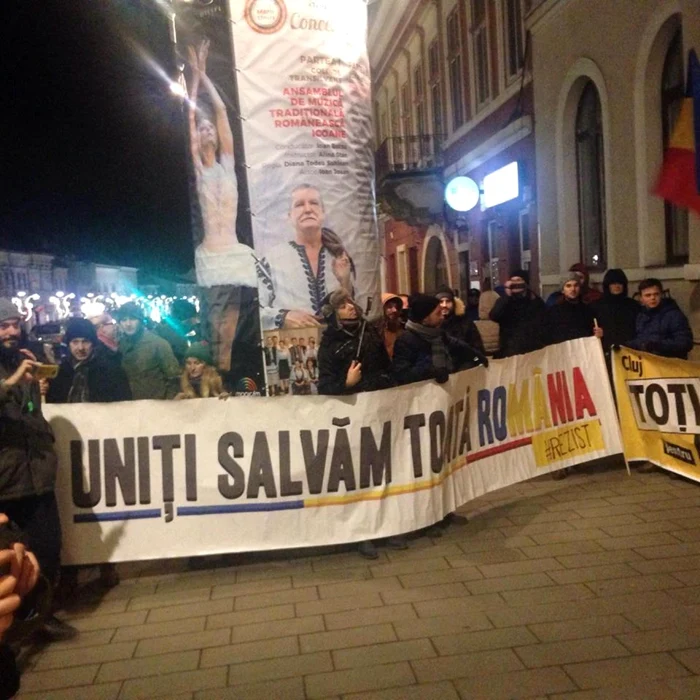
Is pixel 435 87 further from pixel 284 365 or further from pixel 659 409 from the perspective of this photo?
pixel 284 365

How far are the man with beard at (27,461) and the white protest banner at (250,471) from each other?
0.41m

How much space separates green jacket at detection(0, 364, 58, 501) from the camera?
455 cm

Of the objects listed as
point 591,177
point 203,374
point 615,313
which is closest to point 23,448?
point 203,374

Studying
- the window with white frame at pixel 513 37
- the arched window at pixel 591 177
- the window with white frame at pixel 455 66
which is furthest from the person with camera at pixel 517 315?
the window with white frame at pixel 455 66

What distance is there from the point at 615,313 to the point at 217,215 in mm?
3909

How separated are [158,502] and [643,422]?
13.5 ft

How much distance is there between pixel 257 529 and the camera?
5.39m

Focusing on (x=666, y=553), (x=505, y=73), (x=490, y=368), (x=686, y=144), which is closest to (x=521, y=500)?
(x=490, y=368)

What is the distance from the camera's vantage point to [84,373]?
580 centimetres

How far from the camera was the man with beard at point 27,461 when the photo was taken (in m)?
4.57

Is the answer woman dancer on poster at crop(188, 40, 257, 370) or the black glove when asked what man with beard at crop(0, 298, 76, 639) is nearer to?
woman dancer on poster at crop(188, 40, 257, 370)

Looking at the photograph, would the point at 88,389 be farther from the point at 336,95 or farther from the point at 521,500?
the point at 521,500

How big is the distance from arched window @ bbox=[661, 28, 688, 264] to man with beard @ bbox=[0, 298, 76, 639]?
7.66m

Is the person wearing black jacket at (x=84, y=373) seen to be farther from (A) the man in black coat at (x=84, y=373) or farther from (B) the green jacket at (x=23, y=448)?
(B) the green jacket at (x=23, y=448)
